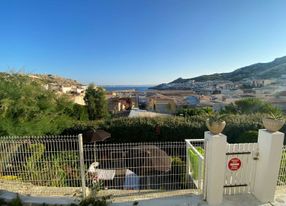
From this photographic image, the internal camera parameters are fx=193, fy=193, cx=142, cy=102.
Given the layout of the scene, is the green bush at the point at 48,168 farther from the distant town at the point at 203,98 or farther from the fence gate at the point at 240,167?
the distant town at the point at 203,98

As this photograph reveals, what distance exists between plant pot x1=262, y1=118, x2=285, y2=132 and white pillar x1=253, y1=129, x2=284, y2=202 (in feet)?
0.26

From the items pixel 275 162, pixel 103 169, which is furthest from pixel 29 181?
pixel 275 162

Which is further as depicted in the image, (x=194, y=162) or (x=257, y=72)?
(x=257, y=72)

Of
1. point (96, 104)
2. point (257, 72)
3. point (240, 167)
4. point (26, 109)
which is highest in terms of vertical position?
point (257, 72)

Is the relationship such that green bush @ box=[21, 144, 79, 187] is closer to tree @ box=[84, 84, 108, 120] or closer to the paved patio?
the paved patio

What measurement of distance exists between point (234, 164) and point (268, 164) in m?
0.60

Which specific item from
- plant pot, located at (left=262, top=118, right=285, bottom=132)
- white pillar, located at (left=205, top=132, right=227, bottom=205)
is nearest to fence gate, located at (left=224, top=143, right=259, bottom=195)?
white pillar, located at (left=205, top=132, right=227, bottom=205)

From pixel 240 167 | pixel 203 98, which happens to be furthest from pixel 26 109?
pixel 203 98

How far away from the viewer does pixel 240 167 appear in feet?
13.3

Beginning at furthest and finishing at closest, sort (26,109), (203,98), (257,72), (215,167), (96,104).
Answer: (257,72) → (203,98) → (96,104) → (26,109) → (215,167)

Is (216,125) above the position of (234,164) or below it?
above

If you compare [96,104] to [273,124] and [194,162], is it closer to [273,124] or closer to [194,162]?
[194,162]

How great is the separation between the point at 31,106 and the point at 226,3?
421 inches

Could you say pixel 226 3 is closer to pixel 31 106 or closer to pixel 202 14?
pixel 202 14
